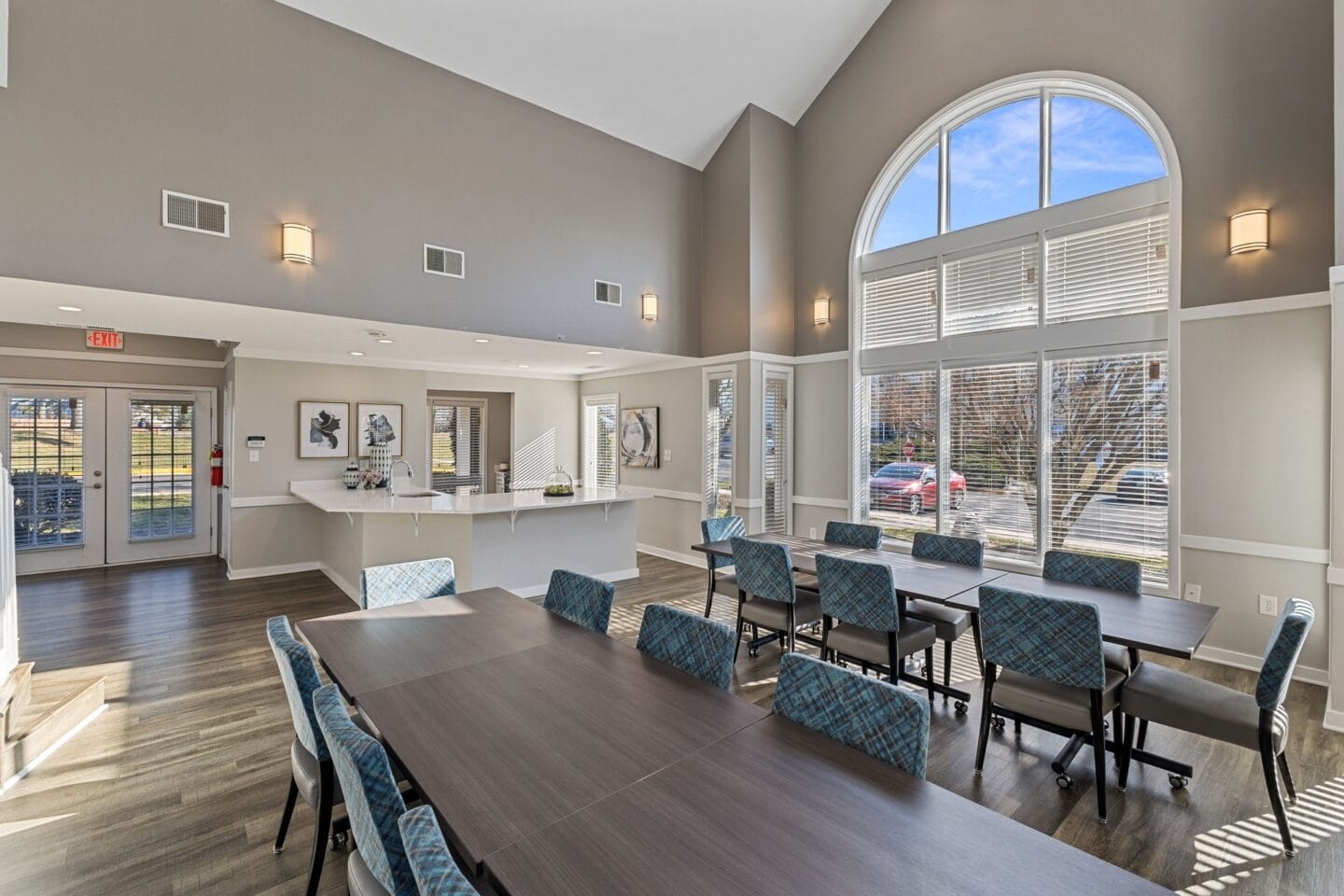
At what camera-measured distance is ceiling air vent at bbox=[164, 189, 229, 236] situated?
12.9ft

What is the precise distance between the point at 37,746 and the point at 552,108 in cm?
586

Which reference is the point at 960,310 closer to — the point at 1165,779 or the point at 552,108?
the point at 1165,779

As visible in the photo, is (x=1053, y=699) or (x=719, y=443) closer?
(x=1053, y=699)

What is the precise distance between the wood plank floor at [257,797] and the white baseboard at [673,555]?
9.34ft

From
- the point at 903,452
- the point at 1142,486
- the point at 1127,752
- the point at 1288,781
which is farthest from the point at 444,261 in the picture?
the point at 1288,781

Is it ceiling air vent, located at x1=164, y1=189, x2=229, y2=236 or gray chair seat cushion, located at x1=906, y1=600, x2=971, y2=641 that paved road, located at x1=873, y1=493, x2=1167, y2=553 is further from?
ceiling air vent, located at x1=164, y1=189, x2=229, y2=236

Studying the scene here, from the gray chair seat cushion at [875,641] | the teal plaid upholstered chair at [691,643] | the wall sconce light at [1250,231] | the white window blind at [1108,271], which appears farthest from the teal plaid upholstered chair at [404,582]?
the wall sconce light at [1250,231]

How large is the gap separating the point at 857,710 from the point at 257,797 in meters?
2.63

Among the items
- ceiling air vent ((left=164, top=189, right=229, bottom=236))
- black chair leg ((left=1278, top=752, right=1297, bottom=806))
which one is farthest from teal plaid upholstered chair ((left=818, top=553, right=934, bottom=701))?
ceiling air vent ((left=164, top=189, right=229, bottom=236))

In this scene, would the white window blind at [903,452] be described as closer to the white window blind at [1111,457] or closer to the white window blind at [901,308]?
the white window blind at [901,308]

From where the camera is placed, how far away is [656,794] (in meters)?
1.33

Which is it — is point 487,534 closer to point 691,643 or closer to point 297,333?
point 297,333

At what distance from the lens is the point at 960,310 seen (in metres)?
5.52

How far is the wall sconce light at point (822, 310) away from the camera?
6516mm
